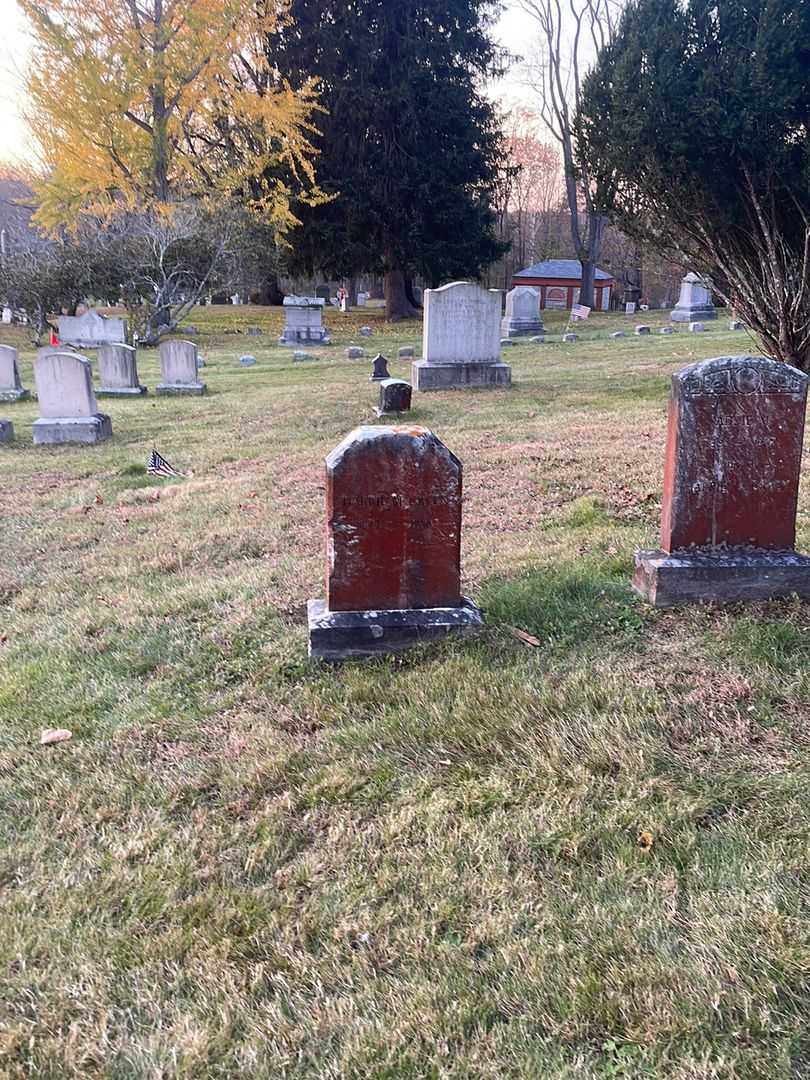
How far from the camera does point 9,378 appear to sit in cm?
1578

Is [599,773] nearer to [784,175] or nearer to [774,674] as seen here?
[774,674]

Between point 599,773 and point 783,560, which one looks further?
point 783,560

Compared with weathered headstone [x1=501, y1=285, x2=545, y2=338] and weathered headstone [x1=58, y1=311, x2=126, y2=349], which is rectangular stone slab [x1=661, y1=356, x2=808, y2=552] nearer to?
weathered headstone [x1=501, y1=285, x2=545, y2=338]

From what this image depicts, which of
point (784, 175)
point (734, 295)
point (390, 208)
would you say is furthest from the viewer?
point (390, 208)

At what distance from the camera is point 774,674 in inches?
128

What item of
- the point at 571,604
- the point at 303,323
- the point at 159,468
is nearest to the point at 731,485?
the point at 571,604

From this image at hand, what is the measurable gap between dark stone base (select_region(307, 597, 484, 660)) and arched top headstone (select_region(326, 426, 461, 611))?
7cm

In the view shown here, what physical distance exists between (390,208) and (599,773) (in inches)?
1175

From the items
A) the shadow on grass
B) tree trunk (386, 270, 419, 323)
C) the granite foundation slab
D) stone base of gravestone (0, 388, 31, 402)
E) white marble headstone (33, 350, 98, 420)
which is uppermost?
tree trunk (386, 270, 419, 323)

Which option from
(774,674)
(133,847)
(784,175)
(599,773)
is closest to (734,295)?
(784,175)

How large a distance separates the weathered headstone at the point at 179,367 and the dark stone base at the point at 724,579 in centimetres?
1372

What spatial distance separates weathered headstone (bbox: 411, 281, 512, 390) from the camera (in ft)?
45.5

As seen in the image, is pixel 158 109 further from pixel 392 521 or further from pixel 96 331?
pixel 392 521

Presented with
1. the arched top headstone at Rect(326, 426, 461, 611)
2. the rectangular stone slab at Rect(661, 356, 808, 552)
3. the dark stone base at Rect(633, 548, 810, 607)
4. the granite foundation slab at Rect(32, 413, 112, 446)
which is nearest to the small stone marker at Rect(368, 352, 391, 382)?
the granite foundation slab at Rect(32, 413, 112, 446)
